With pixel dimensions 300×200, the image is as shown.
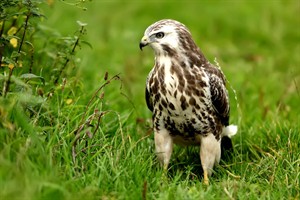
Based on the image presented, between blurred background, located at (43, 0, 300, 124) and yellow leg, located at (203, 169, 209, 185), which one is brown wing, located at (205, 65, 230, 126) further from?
blurred background, located at (43, 0, 300, 124)

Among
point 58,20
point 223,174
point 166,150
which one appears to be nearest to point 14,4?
point 166,150

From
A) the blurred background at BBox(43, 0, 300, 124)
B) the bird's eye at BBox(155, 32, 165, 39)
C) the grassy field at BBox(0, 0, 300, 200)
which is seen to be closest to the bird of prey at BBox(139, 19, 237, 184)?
the bird's eye at BBox(155, 32, 165, 39)

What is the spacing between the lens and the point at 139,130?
20.8 feet

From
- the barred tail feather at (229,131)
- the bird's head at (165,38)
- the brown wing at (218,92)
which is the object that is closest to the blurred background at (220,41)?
the barred tail feather at (229,131)

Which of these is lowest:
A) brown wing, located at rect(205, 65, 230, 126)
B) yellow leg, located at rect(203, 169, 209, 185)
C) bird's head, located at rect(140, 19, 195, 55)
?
yellow leg, located at rect(203, 169, 209, 185)

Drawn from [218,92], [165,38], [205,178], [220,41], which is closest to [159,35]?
[165,38]

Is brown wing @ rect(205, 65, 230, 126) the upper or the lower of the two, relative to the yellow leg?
upper

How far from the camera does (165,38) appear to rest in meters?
5.29

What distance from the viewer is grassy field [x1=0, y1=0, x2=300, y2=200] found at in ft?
15.1

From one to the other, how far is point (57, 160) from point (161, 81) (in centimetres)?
103

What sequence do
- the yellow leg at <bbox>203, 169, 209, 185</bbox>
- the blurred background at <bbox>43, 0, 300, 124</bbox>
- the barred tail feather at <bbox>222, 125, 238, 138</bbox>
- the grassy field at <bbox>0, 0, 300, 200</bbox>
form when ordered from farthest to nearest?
the blurred background at <bbox>43, 0, 300, 124</bbox> < the barred tail feather at <bbox>222, 125, 238, 138</bbox> < the yellow leg at <bbox>203, 169, 209, 185</bbox> < the grassy field at <bbox>0, 0, 300, 200</bbox>

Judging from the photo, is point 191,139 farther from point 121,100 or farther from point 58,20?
point 58,20

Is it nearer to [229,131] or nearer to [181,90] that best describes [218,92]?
[181,90]

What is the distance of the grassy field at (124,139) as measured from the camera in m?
4.61
